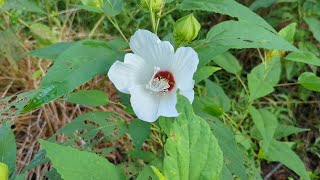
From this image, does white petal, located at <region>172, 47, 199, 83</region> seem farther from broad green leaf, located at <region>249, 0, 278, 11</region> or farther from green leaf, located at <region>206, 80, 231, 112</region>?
broad green leaf, located at <region>249, 0, 278, 11</region>

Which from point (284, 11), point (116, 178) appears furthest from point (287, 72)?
point (116, 178)

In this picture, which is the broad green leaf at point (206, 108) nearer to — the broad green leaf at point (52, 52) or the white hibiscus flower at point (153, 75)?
the white hibiscus flower at point (153, 75)

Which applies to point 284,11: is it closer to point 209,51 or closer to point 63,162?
point 209,51

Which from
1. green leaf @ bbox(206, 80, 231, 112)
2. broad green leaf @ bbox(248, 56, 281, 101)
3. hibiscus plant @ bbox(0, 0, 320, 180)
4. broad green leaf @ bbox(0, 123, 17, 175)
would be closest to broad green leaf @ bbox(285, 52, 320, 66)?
hibiscus plant @ bbox(0, 0, 320, 180)

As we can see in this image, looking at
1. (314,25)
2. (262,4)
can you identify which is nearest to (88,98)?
(262,4)

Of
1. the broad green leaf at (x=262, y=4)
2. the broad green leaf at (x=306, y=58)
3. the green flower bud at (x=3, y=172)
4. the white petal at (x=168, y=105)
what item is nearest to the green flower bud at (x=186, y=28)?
the white petal at (x=168, y=105)

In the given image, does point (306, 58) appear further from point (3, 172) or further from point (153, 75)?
point (3, 172)
